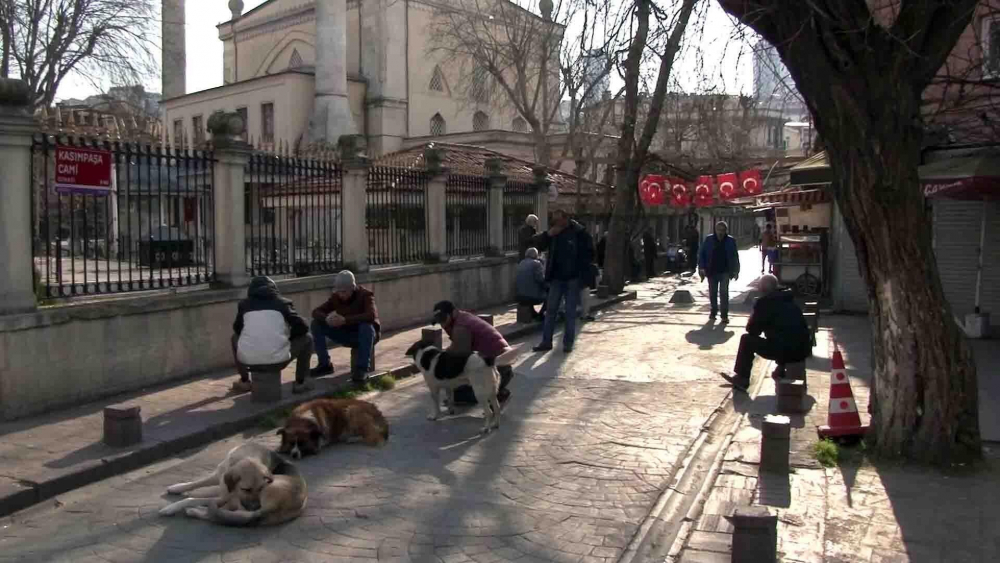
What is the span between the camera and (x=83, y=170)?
28.7 feet

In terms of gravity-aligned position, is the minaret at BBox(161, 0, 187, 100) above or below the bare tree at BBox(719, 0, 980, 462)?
above

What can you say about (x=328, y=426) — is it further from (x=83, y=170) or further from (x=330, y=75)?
(x=330, y=75)

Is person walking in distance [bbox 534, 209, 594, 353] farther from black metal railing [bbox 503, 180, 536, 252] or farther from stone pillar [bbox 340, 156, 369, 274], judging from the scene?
black metal railing [bbox 503, 180, 536, 252]

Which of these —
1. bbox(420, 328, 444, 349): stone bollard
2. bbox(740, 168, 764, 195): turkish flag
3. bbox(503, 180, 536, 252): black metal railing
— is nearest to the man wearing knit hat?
bbox(420, 328, 444, 349): stone bollard

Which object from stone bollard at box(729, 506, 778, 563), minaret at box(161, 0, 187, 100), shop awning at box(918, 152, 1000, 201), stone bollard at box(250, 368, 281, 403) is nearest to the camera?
stone bollard at box(729, 506, 778, 563)

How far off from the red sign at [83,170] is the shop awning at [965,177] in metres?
10.3

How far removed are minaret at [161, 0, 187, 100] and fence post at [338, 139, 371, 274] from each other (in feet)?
76.6

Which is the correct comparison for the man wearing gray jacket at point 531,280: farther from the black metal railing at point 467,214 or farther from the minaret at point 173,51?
the minaret at point 173,51

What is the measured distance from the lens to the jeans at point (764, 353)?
923 cm

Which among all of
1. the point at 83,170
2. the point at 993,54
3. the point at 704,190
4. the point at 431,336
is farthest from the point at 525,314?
the point at 704,190

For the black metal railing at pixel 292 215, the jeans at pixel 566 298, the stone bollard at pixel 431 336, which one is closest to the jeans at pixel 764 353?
the jeans at pixel 566 298

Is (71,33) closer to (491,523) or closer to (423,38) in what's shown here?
(423,38)

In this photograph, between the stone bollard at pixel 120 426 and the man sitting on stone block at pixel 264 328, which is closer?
the stone bollard at pixel 120 426

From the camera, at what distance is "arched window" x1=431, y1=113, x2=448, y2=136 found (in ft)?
157
